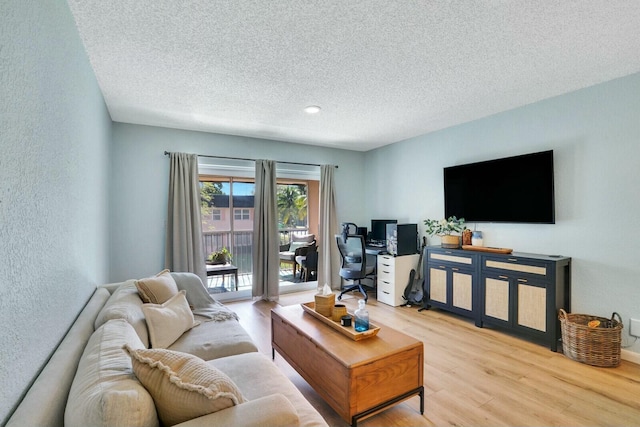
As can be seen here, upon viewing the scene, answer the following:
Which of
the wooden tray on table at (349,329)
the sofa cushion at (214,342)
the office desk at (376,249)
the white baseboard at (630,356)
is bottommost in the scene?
the white baseboard at (630,356)

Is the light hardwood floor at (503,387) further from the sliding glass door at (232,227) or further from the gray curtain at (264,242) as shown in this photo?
the sliding glass door at (232,227)

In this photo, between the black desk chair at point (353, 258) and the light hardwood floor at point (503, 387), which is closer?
the light hardwood floor at point (503, 387)

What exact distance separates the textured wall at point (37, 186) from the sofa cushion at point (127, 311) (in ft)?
0.50

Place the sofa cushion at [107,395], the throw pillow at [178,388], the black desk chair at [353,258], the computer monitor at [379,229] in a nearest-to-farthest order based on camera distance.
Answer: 1. the sofa cushion at [107,395]
2. the throw pillow at [178,388]
3. the black desk chair at [353,258]
4. the computer monitor at [379,229]

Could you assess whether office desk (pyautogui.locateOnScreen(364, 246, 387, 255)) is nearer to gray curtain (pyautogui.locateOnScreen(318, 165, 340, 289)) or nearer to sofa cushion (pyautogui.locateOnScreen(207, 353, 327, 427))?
gray curtain (pyautogui.locateOnScreen(318, 165, 340, 289))

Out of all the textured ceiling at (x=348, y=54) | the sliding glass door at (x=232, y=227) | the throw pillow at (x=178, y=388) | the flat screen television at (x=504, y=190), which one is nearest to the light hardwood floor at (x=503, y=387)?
the throw pillow at (x=178, y=388)

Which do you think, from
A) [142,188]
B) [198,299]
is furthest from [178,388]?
[142,188]

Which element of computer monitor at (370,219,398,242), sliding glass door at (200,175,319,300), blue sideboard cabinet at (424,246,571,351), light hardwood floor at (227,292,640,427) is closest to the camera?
light hardwood floor at (227,292,640,427)

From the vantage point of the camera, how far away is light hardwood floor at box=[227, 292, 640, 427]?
74.3 inches

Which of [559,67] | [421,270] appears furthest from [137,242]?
[559,67]

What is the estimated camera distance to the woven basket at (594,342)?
2473 millimetres

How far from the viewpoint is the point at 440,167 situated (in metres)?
4.24

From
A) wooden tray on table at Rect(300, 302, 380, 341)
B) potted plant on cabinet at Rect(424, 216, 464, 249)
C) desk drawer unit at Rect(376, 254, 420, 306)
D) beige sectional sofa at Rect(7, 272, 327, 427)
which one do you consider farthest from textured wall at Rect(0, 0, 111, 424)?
potted plant on cabinet at Rect(424, 216, 464, 249)

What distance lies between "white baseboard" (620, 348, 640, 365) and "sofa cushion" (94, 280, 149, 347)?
382 cm
